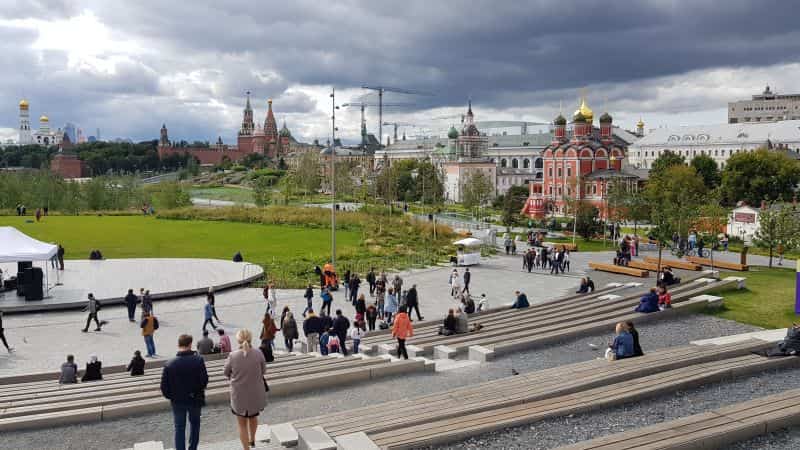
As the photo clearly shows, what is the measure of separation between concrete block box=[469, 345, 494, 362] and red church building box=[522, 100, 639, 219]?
64.0m

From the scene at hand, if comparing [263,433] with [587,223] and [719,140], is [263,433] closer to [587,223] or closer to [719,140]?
[587,223]

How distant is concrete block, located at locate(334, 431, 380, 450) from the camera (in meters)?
6.86

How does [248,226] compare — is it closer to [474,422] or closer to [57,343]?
[57,343]

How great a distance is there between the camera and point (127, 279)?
92.2 feet

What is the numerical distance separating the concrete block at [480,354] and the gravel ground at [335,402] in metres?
0.22

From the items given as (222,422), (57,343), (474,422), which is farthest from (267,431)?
(57,343)

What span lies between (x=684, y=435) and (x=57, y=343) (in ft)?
56.3

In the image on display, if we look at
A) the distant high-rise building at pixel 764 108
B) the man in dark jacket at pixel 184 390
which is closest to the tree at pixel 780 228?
the man in dark jacket at pixel 184 390

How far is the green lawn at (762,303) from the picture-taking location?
15.9 meters

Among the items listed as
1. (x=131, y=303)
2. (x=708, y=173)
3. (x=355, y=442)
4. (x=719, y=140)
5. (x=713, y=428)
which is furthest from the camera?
(x=719, y=140)

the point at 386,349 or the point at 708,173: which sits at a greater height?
the point at 708,173

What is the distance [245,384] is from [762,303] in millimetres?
15920

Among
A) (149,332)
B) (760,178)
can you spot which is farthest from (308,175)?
(149,332)

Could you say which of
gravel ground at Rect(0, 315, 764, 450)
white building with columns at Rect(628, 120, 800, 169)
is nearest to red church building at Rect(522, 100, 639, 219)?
white building with columns at Rect(628, 120, 800, 169)
